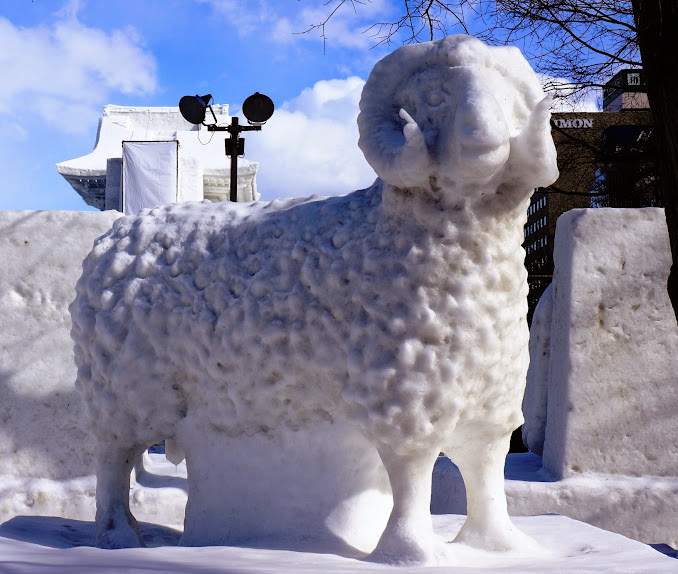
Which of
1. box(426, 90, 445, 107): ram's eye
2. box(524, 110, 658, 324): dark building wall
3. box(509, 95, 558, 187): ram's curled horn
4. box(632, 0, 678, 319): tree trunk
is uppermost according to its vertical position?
box(524, 110, 658, 324): dark building wall

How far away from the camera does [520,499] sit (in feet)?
11.5

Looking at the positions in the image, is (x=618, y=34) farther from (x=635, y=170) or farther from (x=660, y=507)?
(x=660, y=507)

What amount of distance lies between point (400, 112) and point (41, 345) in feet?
7.27

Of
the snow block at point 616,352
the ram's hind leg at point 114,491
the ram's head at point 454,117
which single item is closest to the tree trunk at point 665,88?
the snow block at point 616,352

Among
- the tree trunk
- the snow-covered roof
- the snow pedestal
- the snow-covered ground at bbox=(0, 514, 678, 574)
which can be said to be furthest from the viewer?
the snow-covered roof

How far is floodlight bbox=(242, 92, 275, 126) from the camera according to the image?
650 cm

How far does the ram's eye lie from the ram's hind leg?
1.37 meters

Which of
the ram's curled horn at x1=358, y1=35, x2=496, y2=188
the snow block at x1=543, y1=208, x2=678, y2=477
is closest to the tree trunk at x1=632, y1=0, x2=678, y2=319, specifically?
the snow block at x1=543, y1=208, x2=678, y2=477

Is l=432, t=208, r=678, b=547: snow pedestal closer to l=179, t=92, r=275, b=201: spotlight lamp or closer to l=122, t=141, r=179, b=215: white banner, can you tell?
l=179, t=92, r=275, b=201: spotlight lamp

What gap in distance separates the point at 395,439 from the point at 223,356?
0.58m

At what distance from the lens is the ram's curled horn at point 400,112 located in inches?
74.5

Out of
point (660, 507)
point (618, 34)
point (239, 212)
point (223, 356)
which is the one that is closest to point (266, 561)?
point (223, 356)

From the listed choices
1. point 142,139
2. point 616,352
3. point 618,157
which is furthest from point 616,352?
point 142,139

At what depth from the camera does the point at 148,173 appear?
→ 880 cm
